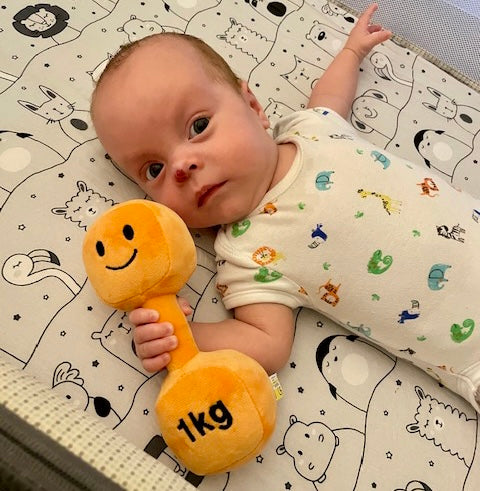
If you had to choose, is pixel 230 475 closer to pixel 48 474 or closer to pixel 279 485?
pixel 279 485

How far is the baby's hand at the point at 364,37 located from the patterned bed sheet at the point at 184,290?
61 millimetres

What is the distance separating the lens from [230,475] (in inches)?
29.0

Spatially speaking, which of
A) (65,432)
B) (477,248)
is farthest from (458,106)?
(65,432)

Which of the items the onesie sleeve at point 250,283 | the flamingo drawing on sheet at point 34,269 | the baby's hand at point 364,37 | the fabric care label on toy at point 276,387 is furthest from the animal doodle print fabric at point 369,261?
the baby's hand at point 364,37

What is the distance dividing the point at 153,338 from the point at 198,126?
0.32 m

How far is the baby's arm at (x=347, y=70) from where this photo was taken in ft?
3.53

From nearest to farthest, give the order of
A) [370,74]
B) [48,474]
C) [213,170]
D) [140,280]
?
[48,474] → [140,280] → [213,170] → [370,74]

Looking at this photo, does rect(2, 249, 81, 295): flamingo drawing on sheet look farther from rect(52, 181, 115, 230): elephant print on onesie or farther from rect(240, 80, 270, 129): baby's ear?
rect(240, 80, 270, 129): baby's ear

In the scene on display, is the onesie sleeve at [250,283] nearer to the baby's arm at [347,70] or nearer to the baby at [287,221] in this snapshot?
the baby at [287,221]

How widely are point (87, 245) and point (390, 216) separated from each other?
1.42 feet

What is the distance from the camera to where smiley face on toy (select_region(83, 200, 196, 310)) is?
2.18 ft

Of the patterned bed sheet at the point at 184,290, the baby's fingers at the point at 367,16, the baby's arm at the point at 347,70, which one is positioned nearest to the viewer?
the patterned bed sheet at the point at 184,290

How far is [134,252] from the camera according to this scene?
66cm

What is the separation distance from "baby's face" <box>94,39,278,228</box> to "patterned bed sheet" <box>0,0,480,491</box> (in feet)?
0.31
